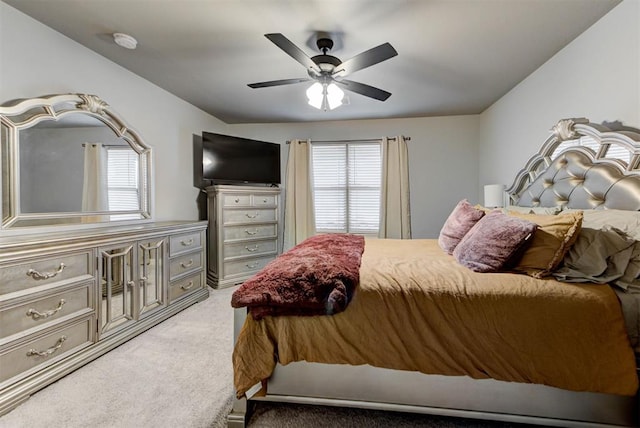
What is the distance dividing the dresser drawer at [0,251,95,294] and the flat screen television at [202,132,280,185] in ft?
6.81

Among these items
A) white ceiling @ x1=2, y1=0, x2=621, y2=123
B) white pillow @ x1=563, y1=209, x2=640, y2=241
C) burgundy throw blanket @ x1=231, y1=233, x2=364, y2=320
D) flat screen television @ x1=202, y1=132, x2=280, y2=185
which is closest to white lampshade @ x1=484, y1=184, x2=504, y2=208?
white ceiling @ x1=2, y1=0, x2=621, y2=123

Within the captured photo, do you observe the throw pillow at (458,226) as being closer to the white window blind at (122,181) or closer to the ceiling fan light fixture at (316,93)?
the ceiling fan light fixture at (316,93)

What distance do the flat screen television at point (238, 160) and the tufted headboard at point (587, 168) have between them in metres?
3.21

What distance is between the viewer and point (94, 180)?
8.13 ft

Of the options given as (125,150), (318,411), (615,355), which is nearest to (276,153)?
(125,150)

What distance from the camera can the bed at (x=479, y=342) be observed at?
1.29 metres

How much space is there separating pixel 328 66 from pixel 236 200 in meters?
2.17

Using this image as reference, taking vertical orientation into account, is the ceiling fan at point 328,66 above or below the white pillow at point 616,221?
above

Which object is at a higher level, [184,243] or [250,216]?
[250,216]

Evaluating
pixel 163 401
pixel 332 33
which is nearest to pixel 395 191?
pixel 332 33

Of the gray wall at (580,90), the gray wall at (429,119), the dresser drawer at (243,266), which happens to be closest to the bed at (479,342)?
the gray wall at (580,90)

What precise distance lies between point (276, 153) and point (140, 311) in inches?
112

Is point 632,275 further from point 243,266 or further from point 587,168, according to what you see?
point 243,266

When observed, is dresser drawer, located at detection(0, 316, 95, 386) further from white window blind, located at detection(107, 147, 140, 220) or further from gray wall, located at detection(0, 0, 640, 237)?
gray wall, located at detection(0, 0, 640, 237)
